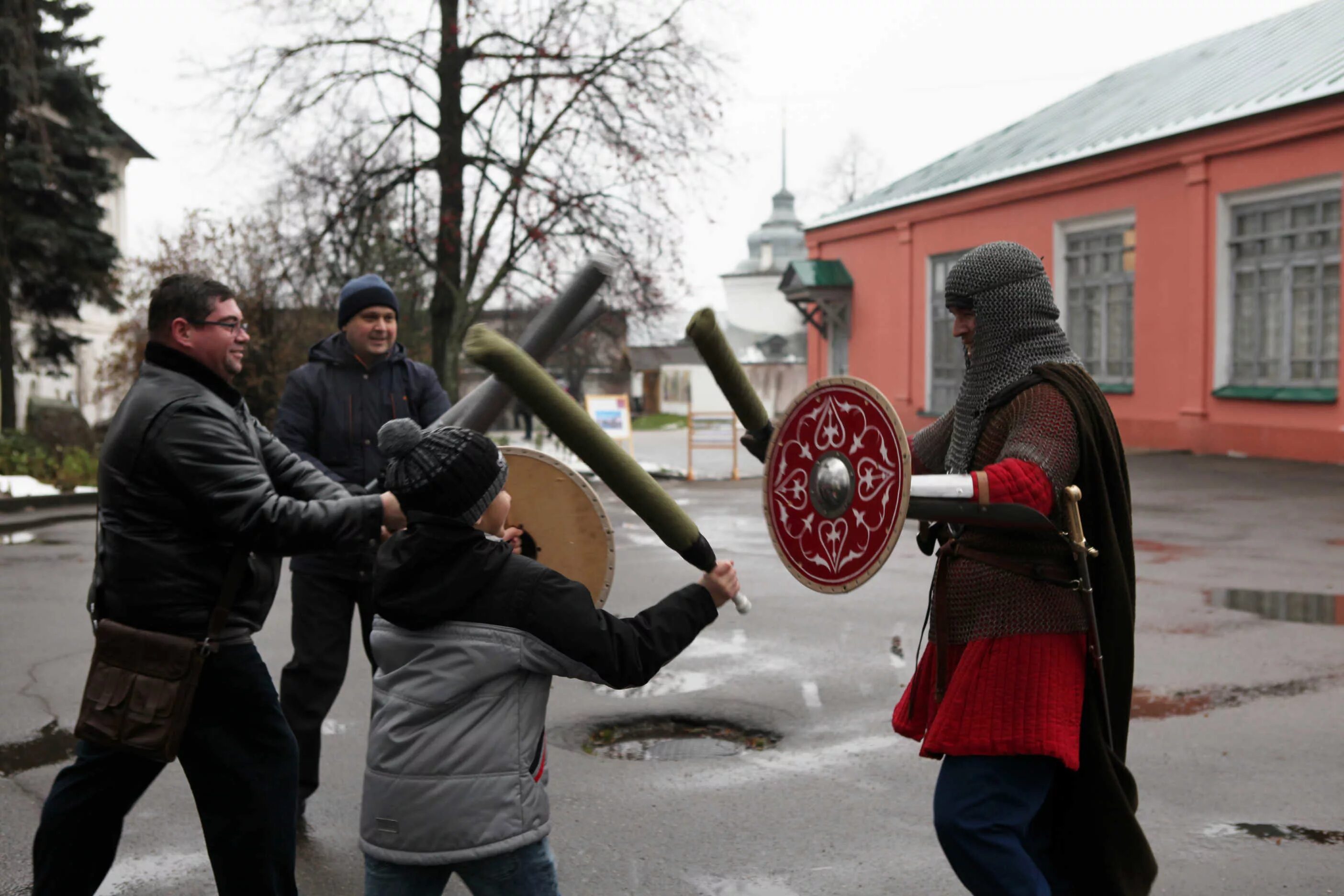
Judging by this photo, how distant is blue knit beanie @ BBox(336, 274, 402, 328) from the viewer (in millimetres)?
4492

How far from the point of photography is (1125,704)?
2816 mm

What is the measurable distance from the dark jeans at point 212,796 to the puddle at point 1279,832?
9.65 feet

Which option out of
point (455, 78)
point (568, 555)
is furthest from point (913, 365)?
point (568, 555)

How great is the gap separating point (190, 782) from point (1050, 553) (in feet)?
6.86

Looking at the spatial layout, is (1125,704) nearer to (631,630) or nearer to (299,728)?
(631,630)

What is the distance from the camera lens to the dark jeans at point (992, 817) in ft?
8.59

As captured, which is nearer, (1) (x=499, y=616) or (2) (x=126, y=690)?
(1) (x=499, y=616)

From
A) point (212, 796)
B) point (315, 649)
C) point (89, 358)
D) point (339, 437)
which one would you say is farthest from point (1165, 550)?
point (89, 358)

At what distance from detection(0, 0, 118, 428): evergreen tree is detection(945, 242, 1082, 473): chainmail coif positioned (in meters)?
20.1

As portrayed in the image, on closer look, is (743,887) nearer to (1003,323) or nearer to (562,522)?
(562,522)

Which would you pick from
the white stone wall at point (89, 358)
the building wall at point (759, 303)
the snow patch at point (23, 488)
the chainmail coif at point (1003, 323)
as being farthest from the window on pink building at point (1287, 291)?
the building wall at point (759, 303)

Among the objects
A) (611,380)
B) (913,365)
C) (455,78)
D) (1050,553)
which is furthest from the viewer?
(611,380)

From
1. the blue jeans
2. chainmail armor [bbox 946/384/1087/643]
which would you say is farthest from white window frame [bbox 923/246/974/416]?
the blue jeans

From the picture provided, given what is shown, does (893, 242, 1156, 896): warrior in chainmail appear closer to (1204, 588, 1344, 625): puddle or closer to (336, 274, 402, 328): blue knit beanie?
(336, 274, 402, 328): blue knit beanie
